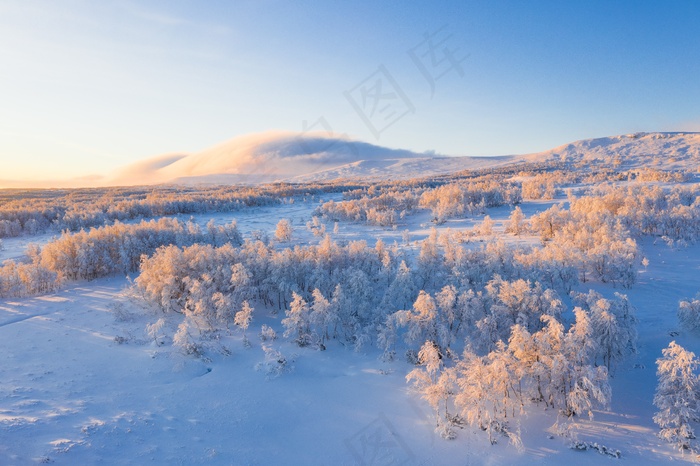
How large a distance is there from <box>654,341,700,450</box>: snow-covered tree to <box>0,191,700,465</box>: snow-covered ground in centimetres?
30

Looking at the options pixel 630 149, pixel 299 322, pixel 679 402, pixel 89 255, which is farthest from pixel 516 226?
pixel 630 149

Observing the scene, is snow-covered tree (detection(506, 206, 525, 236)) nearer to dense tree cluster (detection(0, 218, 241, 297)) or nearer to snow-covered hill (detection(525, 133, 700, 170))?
dense tree cluster (detection(0, 218, 241, 297))

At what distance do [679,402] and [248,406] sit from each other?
25.1 feet

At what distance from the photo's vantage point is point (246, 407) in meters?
7.38

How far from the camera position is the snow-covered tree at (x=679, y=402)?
588cm

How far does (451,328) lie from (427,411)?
2.46 metres

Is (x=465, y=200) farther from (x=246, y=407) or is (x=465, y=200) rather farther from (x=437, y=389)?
(x=246, y=407)

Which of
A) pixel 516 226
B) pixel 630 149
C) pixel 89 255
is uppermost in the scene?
pixel 630 149

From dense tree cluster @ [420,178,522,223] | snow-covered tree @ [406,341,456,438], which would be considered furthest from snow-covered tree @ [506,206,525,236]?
snow-covered tree @ [406,341,456,438]

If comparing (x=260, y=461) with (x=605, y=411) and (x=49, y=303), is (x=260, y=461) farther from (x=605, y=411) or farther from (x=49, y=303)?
(x=49, y=303)

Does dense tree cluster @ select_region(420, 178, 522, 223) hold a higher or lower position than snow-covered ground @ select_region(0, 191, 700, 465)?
higher

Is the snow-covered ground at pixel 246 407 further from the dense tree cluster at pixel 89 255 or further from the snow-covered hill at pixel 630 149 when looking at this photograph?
the snow-covered hill at pixel 630 149

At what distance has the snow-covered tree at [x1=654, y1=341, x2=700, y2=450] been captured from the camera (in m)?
5.88

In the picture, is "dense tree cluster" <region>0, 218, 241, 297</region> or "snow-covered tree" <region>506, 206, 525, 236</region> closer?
"dense tree cluster" <region>0, 218, 241, 297</region>
